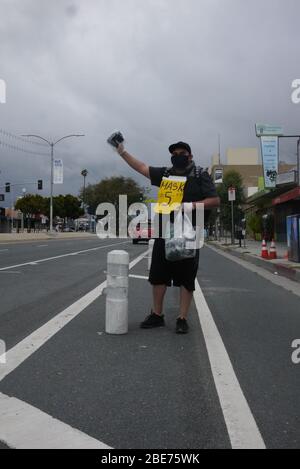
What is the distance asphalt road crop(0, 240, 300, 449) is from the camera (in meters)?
3.39

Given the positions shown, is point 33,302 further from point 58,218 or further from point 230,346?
point 58,218

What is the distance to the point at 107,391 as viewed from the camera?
13.4 feet

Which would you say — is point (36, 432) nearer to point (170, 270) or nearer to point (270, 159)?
point (170, 270)

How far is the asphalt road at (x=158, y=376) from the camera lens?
3395 mm

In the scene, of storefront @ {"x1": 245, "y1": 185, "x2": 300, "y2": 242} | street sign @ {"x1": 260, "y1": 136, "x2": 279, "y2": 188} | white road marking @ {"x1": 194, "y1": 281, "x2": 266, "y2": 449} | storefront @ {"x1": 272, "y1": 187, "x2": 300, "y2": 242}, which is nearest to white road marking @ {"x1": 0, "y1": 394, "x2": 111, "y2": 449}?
white road marking @ {"x1": 194, "y1": 281, "x2": 266, "y2": 449}

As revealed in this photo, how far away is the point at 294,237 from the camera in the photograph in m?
16.2

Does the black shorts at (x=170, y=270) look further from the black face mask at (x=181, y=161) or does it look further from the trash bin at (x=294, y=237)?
the trash bin at (x=294, y=237)

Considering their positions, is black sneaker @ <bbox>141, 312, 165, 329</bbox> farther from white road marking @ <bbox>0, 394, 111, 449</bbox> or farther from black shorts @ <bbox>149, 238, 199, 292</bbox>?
white road marking @ <bbox>0, 394, 111, 449</bbox>

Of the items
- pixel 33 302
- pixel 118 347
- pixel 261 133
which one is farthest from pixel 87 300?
pixel 261 133

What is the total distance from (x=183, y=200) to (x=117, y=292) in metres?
1.25

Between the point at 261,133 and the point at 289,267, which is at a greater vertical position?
the point at 261,133

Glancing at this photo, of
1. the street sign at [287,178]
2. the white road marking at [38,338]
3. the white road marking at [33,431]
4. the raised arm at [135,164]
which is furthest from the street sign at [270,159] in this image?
the white road marking at [33,431]

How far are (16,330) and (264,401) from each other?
328 cm
